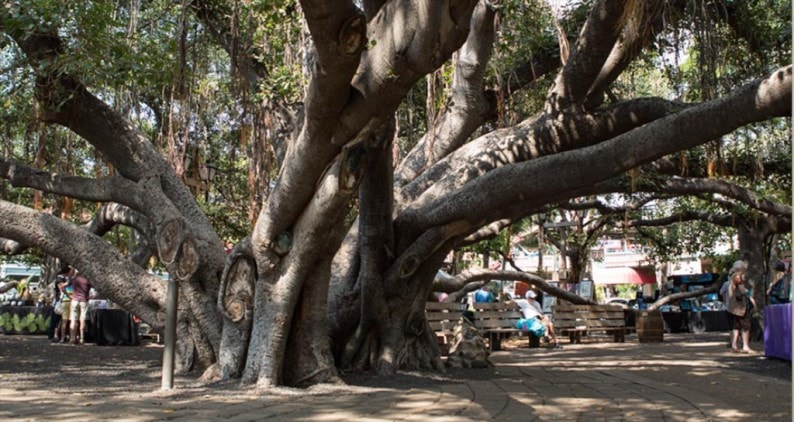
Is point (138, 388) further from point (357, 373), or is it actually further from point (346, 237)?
point (346, 237)

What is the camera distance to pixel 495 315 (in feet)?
50.7

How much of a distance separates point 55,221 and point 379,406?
171 inches

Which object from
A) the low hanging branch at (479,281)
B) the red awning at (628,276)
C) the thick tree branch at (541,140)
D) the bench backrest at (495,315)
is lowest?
the bench backrest at (495,315)

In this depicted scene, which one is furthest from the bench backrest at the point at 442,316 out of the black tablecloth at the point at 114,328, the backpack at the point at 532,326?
the black tablecloth at the point at 114,328

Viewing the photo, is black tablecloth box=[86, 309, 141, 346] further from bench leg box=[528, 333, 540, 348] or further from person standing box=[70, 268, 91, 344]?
bench leg box=[528, 333, 540, 348]

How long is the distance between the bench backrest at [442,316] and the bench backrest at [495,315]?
1143 mm

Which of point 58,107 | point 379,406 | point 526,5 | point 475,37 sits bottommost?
point 379,406

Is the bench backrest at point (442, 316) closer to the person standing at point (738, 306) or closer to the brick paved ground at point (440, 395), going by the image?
the brick paved ground at point (440, 395)

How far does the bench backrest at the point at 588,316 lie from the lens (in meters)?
17.4

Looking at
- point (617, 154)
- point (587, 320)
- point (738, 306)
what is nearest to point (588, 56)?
point (617, 154)

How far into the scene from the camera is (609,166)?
23.5 ft

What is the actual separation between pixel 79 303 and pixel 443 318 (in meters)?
7.10

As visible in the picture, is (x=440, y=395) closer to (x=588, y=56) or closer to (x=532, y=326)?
(x=588, y=56)

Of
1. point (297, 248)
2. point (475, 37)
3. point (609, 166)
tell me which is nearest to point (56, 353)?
point (297, 248)
